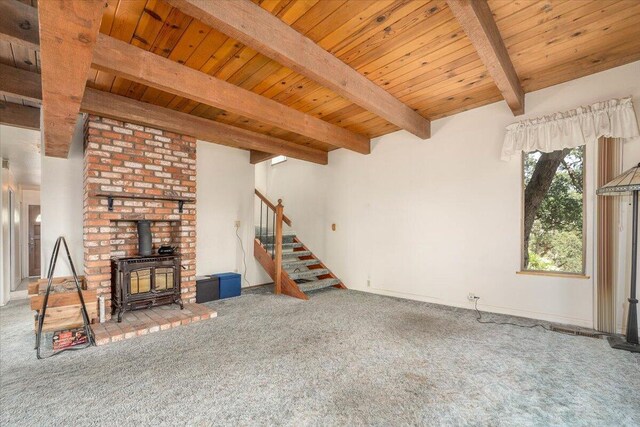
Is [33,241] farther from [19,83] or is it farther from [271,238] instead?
[19,83]

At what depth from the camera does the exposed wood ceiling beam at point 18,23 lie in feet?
6.46

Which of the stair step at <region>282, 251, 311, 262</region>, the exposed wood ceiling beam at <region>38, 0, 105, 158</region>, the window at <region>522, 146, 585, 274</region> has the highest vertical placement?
the exposed wood ceiling beam at <region>38, 0, 105, 158</region>

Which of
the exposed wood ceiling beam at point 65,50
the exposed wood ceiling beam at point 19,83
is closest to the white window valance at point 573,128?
the exposed wood ceiling beam at point 65,50

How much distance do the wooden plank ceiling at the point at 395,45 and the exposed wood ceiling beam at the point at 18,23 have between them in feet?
1.48

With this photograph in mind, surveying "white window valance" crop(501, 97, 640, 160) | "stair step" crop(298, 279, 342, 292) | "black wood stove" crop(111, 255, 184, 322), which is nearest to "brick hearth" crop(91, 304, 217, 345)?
"black wood stove" crop(111, 255, 184, 322)

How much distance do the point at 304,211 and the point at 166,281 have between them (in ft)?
10.8

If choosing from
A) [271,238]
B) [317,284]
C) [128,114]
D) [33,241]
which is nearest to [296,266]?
[317,284]

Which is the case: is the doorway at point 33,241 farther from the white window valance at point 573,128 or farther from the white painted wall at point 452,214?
the white window valance at point 573,128

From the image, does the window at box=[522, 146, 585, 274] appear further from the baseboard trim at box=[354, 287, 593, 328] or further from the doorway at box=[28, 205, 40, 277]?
the doorway at box=[28, 205, 40, 277]

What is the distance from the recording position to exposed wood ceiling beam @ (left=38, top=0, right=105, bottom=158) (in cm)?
128

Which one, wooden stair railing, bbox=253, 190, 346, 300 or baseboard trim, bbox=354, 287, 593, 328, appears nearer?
baseboard trim, bbox=354, 287, 593, 328

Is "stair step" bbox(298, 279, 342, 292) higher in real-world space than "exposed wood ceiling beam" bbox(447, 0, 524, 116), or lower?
lower

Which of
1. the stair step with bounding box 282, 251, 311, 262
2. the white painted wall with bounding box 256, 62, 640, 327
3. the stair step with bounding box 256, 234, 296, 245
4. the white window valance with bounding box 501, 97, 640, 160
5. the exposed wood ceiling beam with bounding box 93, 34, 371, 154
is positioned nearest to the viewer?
the exposed wood ceiling beam with bounding box 93, 34, 371, 154

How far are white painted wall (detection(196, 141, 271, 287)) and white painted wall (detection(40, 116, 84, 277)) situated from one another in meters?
1.58
